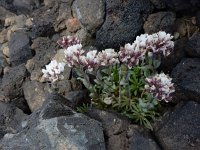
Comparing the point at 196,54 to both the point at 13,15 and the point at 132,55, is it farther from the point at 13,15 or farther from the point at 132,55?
the point at 13,15

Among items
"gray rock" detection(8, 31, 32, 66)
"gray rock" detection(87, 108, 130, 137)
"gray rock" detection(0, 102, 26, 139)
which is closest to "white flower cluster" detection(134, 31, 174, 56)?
"gray rock" detection(87, 108, 130, 137)

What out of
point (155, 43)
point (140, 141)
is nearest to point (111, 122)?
point (140, 141)

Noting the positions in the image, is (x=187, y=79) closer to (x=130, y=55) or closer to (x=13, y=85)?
(x=130, y=55)

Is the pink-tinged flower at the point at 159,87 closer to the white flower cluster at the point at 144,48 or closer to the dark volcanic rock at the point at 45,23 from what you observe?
the white flower cluster at the point at 144,48

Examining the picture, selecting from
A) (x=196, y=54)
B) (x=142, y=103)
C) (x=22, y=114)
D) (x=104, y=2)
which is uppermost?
(x=104, y=2)

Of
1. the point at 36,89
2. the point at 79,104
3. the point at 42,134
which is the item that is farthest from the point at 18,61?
the point at 42,134

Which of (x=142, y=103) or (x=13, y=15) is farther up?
(x=13, y=15)
